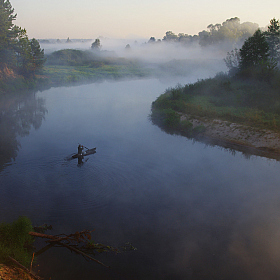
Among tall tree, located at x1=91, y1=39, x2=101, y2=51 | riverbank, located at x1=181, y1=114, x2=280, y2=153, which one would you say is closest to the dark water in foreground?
riverbank, located at x1=181, y1=114, x2=280, y2=153

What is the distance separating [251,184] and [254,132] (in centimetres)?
903

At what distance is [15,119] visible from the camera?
32875 mm

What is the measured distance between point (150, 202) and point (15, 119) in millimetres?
23588

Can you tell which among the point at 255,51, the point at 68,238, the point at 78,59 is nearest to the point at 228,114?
the point at 255,51

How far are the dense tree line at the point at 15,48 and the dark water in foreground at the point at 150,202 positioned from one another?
27.8 m

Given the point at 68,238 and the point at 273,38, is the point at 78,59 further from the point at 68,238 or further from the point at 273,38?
the point at 68,238

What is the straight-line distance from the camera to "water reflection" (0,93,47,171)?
21594mm

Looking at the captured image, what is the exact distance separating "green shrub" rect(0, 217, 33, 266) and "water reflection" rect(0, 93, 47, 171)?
27.2 feet

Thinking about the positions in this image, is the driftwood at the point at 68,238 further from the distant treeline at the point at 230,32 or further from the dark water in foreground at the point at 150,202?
the distant treeline at the point at 230,32

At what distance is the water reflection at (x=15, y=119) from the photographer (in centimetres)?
2159

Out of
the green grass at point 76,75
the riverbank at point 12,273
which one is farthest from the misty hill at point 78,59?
the riverbank at point 12,273

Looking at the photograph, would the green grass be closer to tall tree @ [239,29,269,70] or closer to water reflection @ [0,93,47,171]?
water reflection @ [0,93,47,171]

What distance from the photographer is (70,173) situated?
57.0 ft

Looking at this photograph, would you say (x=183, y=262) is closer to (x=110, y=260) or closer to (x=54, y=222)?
(x=110, y=260)
